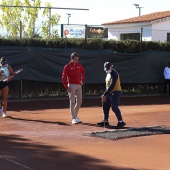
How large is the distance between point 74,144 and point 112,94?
107 inches

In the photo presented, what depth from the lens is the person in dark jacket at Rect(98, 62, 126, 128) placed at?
11.0 m

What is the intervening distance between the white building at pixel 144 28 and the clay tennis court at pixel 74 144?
59.3ft

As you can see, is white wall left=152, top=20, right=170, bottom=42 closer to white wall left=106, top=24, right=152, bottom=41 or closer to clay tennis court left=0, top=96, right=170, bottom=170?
white wall left=106, top=24, right=152, bottom=41

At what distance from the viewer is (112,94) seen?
11.4m

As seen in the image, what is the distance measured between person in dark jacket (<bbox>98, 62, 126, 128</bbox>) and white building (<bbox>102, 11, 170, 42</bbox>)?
20.6m

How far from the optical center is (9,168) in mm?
6980

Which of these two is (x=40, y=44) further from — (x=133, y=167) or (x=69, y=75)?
(x=133, y=167)

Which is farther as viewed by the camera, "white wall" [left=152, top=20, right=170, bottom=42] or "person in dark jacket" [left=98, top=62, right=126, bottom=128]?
"white wall" [left=152, top=20, right=170, bottom=42]

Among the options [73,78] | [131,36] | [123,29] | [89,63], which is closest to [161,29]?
[131,36]

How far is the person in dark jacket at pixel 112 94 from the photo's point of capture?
11016 mm

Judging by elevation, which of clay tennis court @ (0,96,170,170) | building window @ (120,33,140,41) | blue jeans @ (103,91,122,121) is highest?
building window @ (120,33,140,41)

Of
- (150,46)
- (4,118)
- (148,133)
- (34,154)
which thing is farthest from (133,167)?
(150,46)

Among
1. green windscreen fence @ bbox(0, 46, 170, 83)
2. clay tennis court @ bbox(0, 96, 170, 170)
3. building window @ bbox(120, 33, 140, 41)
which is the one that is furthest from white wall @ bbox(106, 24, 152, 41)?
clay tennis court @ bbox(0, 96, 170, 170)

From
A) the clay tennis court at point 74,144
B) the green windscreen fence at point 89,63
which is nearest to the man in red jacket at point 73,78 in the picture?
the clay tennis court at point 74,144
